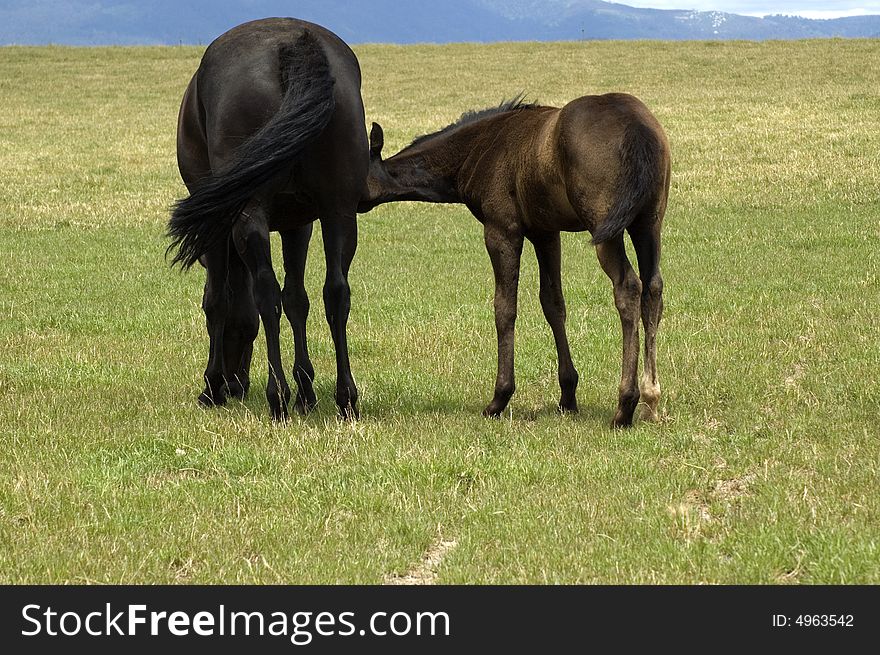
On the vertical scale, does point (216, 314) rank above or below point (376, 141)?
below

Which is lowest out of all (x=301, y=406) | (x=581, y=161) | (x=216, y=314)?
(x=301, y=406)

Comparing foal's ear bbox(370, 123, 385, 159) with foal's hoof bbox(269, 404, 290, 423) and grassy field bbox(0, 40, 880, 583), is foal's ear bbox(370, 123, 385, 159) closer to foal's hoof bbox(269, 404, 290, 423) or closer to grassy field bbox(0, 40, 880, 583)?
grassy field bbox(0, 40, 880, 583)

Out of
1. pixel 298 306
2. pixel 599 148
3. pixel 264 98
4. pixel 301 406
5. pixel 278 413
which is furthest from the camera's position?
pixel 301 406

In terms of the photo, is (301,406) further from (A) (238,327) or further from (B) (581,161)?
(B) (581,161)

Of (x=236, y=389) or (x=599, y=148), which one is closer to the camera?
(x=599, y=148)

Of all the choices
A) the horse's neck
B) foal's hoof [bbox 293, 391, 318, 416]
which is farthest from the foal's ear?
foal's hoof [bbox 293, 391, 318, 416]

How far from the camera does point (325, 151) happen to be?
722 cm

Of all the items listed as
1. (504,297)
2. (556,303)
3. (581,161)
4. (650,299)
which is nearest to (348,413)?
(504,297)

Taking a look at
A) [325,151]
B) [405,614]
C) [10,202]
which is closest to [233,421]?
[325,151]

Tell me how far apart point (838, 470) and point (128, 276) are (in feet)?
35.9

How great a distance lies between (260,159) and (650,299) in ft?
8.39

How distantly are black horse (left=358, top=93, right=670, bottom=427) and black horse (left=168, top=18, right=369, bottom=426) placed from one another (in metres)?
0.61

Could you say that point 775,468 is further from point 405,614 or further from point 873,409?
point 405,614

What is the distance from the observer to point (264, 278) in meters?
7.12
